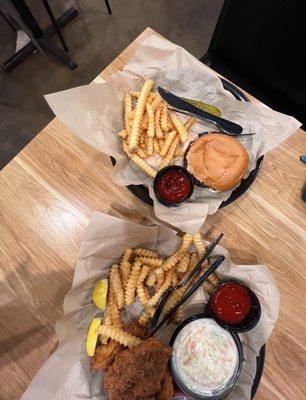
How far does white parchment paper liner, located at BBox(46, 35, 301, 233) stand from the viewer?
125 cm

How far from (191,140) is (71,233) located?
0.59 metres

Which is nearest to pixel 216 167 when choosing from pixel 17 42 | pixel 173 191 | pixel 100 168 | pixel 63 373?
pixel 173 191

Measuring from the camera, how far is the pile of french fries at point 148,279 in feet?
3.89

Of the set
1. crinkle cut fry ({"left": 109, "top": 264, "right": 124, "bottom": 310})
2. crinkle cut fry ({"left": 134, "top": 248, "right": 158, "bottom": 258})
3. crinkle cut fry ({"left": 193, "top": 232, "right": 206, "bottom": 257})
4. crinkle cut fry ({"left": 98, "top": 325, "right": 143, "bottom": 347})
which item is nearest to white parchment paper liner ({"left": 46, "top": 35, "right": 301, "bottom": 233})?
crinkle cut fry ({"left": 193, "top": 232, "right": 206, "bottom": 257})

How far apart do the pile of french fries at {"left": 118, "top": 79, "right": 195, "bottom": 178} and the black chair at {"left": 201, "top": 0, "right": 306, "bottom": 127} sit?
1.57 ft

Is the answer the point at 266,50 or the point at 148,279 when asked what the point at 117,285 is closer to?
the point at 148,279

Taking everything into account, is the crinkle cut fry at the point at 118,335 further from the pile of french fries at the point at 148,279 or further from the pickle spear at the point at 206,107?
the pickle spear at the point at 206,107

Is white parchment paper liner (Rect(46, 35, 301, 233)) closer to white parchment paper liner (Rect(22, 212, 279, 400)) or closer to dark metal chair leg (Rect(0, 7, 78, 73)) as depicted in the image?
white parchment paper liner (Rect(22, 212, 279, 400))

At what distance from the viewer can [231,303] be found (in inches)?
45.6

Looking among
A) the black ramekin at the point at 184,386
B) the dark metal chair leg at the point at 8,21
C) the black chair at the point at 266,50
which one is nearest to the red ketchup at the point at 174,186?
the black ramekin at the point at 184,386

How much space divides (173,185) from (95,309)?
1.70 feet

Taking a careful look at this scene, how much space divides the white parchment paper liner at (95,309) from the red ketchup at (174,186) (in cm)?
11

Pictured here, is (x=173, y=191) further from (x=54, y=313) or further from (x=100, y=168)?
(x=54, y=313)

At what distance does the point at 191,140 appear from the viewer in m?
1.41
